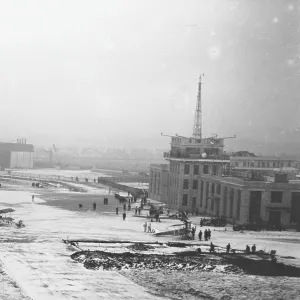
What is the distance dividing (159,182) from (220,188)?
21.0 m

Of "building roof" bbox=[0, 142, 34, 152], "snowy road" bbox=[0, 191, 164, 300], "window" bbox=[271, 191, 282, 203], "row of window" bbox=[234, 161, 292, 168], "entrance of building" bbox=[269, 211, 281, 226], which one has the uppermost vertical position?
"building roof" bbox=[0, 142, 34, 152]

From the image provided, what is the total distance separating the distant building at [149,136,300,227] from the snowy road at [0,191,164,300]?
10.7 meters

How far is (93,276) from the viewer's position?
3716 cm

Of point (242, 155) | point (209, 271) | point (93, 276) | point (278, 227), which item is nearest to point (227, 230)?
point (278, 227)

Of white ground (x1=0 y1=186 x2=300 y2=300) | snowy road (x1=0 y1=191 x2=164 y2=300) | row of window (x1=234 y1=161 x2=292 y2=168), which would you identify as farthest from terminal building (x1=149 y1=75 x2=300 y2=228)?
snowy road (x1=0 y1=191 x2=164 y2=300)

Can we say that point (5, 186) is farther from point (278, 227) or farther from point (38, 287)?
point (38, 287)

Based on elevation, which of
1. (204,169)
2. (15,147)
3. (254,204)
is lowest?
(254,204)

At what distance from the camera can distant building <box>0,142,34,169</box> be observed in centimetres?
18112

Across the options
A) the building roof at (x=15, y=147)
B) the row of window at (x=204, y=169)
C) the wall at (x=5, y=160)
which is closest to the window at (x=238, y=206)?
the row of window at (x=204, y=169)

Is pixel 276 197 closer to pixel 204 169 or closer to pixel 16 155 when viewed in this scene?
pixel 204 169

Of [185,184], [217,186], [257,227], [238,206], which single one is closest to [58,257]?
[257,227]

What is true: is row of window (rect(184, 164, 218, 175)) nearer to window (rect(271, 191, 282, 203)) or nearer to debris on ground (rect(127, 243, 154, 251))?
window (rect(271, 191, 282, 203))

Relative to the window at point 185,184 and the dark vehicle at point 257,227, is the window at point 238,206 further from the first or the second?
the window at point 185,184

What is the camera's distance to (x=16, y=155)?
185750 mm
